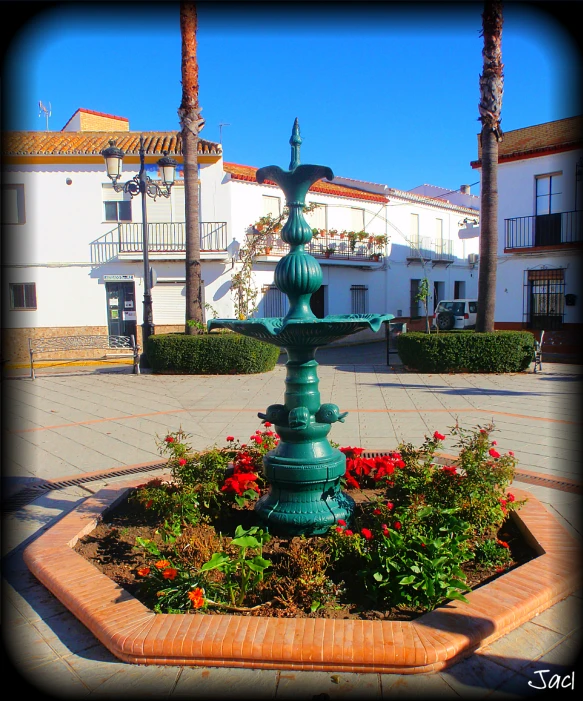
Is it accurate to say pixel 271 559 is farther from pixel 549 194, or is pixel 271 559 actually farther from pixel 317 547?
pixel 549 194

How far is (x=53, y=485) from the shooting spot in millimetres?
5359

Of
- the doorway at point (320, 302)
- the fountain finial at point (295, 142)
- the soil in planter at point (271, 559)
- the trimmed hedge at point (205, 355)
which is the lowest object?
the soil in planter at point (271, 559)

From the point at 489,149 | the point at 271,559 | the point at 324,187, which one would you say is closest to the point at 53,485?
the point at 271,559

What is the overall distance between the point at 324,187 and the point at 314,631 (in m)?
23.3

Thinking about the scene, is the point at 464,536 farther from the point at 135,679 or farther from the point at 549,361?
the point at 549,361

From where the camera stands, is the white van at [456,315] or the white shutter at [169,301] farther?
the white van at [456,315]

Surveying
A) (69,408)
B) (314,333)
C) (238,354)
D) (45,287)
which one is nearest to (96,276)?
(45,287)

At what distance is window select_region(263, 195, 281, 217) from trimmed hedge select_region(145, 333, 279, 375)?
9534 millimetres

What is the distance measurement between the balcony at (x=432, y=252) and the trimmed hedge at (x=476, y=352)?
15971mm

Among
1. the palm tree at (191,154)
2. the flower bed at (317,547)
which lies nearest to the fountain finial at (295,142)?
the flower bed at (317,547)

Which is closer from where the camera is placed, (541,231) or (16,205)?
(541,231)

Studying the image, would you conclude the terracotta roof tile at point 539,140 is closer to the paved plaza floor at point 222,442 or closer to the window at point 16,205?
the paved plaza floor at point 222,442

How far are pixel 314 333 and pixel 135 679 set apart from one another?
6.58 ft

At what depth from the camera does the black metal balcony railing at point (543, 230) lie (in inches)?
724
